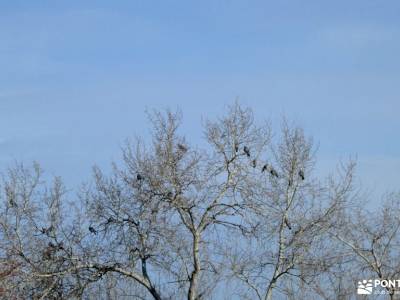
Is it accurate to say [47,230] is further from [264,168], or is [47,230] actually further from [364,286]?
[364,286]

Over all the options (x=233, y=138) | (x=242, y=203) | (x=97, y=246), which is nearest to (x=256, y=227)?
(x=242, y=203)

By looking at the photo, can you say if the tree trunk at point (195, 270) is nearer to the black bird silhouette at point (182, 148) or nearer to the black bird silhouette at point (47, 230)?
the black bird silhouette at point (182, 148)

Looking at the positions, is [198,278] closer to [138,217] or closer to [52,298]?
[138,217]

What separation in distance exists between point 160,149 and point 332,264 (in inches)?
213

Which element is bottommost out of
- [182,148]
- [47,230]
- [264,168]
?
[47,230]

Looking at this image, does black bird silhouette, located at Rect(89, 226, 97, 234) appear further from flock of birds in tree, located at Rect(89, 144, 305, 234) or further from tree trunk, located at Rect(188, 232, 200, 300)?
tree trunk, located at Rect(188, 232, 200, 300)

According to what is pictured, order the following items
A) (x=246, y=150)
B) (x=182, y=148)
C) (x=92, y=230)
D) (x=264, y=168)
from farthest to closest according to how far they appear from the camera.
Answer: (x=92, y=230) < (x=264, y=168) < (x=246, y=150) < (x=182, y=148)

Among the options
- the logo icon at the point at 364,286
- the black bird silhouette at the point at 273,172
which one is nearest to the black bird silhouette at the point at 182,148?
the black bird silhouette at the point at 273,172

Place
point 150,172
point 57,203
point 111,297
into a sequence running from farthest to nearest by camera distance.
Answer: point 111,297
point 57,203
point 150,172

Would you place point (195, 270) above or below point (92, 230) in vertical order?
below

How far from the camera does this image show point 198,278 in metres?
25.4

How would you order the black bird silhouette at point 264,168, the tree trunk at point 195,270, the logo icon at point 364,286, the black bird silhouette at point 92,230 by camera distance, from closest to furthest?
the tree trunk at point 195,270, the black bird silhouette at point 264,168, the black bird silhouette at point 92,230, the logo icon at point 364,286

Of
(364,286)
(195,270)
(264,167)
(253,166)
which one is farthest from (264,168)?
(364,286)

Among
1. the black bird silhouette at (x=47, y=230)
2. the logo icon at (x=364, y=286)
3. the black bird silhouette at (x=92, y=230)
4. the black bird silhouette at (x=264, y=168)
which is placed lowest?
the logo icon at (x=364, y=286)
